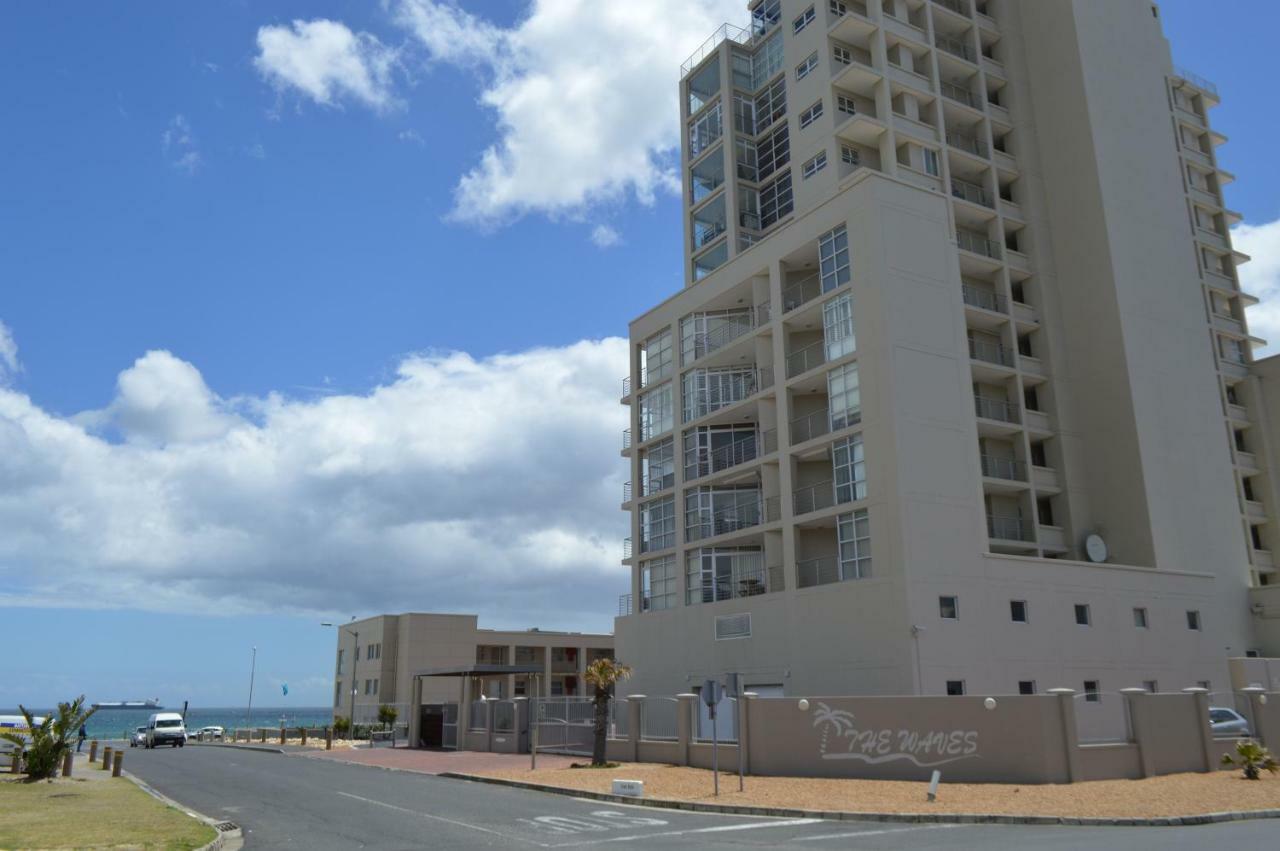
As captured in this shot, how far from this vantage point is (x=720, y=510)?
45.9 meters

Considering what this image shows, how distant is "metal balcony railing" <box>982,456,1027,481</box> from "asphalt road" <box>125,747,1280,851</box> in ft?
91.8

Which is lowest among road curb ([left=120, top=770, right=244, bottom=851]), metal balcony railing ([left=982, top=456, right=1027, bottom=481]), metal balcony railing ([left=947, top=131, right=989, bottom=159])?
road curb ([left=120, top=770, right=244, bottom=851])

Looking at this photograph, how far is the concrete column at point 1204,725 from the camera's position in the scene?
84.6ft

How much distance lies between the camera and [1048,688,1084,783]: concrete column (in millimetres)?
23688

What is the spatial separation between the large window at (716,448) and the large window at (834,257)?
8232 millimetres

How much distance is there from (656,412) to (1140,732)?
30175mm

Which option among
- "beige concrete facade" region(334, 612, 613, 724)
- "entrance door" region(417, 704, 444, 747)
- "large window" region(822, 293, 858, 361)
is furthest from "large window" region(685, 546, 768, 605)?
"beige concrete facade" region(334, 612, 613, 724)

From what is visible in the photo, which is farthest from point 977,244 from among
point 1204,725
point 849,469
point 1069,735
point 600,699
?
point 1069,735

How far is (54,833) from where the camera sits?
17.0m

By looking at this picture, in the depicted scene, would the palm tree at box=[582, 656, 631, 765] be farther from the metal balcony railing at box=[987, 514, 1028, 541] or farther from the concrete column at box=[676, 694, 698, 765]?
the metal balcony railing at box=[987, 514, 1028, 541]

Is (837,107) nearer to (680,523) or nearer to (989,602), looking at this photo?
(680,523)

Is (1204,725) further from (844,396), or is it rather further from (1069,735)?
(844,396)

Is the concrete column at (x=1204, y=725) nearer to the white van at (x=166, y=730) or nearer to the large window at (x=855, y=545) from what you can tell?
the large window at (x=855, y=545)

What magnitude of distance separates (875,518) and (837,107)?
23.7 metres
